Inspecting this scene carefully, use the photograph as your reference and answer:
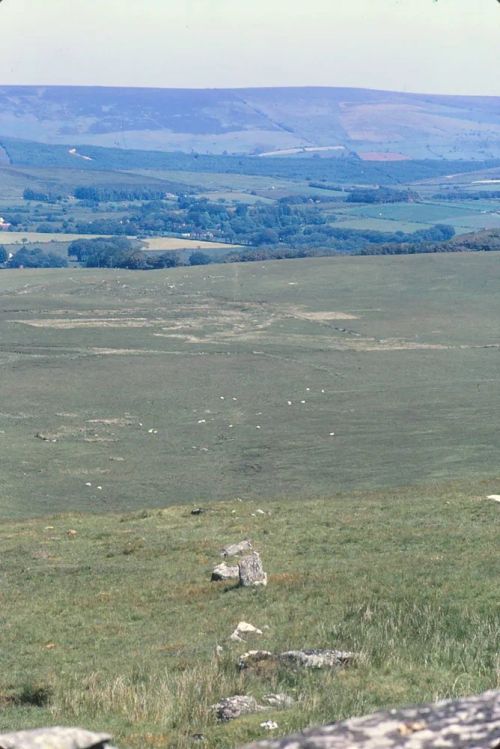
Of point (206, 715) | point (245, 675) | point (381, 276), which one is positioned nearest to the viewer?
point (206, 715)

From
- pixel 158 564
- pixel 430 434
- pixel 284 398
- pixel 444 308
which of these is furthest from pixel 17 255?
pixel 158 564

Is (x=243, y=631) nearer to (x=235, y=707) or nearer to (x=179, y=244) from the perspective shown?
(x=235, y=707)

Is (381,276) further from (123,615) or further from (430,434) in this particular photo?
(123,615)

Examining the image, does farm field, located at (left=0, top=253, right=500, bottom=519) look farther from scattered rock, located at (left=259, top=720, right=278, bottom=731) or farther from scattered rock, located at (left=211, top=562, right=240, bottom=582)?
scattered rock, located at (left=259, top=720, right=278, bottom=731)

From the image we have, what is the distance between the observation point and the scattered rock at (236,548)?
26.2 meters

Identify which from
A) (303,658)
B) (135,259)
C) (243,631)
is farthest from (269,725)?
(135,259)

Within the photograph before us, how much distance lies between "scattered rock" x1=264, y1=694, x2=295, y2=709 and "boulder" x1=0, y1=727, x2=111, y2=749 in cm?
763

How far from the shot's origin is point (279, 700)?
12.9 m

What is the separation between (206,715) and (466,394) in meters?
60.3

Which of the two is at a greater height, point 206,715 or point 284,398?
point 206,715

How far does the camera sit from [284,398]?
71.7m

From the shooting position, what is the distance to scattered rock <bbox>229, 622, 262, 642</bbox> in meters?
17.5

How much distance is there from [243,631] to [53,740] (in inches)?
511

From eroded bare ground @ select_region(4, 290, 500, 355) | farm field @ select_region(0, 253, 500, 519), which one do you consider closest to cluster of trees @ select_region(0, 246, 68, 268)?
farm field @ select_region(0, 253, 500, 519)
